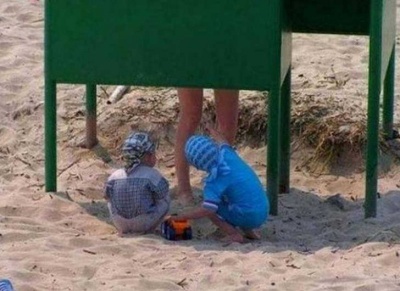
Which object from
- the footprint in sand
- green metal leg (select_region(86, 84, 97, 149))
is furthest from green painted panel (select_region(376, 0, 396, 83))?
the footprint in sand

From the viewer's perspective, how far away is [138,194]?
616cm

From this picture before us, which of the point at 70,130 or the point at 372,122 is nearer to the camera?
the point at 372,122

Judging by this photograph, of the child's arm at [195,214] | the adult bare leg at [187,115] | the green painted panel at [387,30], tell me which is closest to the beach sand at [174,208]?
the child's arm at [195,214]

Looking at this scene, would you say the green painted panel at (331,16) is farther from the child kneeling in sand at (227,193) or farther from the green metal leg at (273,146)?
the child kneeling in sand at (227,193)

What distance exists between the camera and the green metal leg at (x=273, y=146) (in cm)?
643

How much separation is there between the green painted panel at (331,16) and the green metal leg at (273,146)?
0.69 metres

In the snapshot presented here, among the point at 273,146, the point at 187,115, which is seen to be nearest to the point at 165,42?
the point at 187,115

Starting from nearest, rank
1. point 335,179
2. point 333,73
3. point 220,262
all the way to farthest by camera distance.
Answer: point 220,262 < point 335,179 < point 333,73

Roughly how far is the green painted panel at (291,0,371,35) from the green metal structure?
0.48 feet

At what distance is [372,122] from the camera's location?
6.40 m

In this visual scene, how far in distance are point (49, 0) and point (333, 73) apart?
7.97 ft

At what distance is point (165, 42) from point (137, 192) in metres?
0.78

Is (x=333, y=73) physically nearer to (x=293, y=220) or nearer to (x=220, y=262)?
(x=293, y=220)

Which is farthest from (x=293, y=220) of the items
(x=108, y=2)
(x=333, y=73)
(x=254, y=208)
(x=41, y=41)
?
(x=41, y=41)
